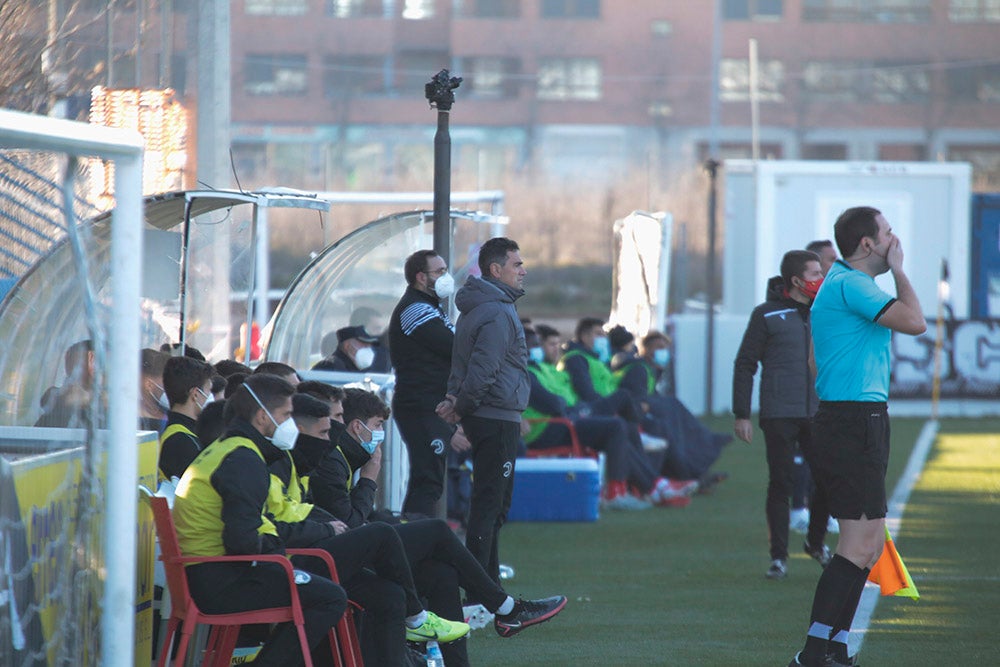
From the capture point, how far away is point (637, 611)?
7.95 m

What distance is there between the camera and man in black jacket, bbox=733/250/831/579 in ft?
29.2

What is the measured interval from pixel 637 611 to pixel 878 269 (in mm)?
2628

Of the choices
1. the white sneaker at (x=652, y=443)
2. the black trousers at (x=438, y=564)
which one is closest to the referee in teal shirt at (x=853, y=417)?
the black trousers at (x=438, y=564)

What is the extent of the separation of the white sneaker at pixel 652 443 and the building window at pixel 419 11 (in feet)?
123

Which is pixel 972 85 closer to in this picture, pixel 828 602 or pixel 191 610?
pixel 828 602

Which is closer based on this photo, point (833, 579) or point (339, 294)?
point (833, 579)

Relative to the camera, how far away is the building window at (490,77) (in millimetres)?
49844

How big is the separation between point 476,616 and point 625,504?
5.24m

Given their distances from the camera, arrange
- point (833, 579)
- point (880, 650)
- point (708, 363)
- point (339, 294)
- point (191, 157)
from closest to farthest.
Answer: point (833, 579)
point (880, 650)
point (339, 294)
point (191, 157)
point (708, 363)

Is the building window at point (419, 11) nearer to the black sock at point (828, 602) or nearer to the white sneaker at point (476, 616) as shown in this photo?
the white sneaker at point (476, 616)

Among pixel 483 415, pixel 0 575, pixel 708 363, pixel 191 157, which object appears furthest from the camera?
pixel 708 363

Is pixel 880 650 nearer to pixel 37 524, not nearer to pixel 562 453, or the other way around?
pixel 37 524

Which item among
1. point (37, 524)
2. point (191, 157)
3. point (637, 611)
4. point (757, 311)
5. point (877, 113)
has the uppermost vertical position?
point (877, 113)

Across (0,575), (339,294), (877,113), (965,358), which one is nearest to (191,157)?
(339,294)
